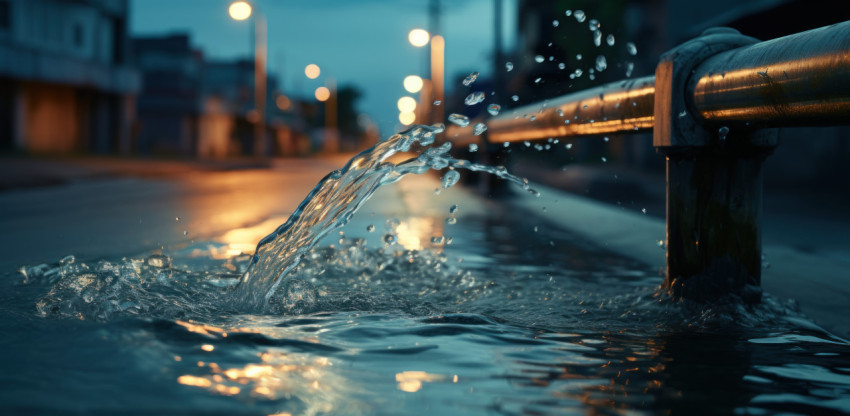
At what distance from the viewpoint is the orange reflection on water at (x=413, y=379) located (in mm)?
3010

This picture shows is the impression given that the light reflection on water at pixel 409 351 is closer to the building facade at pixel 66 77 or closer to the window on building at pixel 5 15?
the building facade at pixel 66 77

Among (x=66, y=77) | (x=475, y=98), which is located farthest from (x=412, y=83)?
(x=475, y=98)

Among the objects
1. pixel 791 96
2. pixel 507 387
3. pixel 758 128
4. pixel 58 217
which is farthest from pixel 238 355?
pixel 58 217

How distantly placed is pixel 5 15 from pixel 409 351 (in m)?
36.1

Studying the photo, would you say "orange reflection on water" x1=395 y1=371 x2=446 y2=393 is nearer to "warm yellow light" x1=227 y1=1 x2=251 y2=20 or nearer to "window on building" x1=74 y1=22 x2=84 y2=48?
"warm yellow light" x1=227 y1=1 x2=251 y2=20

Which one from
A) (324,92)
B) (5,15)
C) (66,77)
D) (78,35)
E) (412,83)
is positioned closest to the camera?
(5,15)

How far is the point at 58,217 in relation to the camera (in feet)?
35.6

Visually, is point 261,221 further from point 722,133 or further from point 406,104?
point 406,104

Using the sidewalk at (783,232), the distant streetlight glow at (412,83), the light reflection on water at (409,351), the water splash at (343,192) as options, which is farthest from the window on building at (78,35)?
the water splash at (343,192)

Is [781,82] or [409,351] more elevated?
[781,82]

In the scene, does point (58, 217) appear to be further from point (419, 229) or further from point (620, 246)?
point (620, 246)

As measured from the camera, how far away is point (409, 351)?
3588 mm

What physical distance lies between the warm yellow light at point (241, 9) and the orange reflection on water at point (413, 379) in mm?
37029

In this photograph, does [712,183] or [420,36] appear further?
[420,36]
